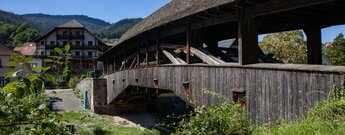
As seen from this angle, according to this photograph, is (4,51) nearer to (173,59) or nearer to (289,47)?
(289,47)

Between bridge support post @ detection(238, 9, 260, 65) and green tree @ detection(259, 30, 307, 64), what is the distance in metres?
19.0

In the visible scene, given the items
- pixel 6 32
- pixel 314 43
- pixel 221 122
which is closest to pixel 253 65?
pixel 221 122

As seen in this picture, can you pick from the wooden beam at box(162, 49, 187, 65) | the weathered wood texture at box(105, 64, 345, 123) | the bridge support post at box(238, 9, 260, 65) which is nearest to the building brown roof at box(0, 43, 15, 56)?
the wooden beam at box(162, 49, 187, 65)

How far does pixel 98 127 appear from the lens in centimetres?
1962

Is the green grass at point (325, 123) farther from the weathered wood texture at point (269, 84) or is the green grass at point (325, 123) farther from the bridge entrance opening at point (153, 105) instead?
the bridge entrance opening at point (153, 105)

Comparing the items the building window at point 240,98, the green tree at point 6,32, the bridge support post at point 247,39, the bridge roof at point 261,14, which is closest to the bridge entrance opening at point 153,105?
the bridge roof at point 261,14

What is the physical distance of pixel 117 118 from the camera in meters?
26.5

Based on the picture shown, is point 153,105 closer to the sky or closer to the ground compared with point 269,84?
closer to the ground

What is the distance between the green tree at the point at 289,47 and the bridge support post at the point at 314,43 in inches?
653

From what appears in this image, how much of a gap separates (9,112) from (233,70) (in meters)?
7.28

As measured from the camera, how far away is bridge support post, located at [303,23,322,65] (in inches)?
424

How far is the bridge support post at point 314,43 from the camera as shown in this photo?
35.4ft

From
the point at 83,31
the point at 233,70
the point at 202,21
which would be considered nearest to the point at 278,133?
the point at 233,70

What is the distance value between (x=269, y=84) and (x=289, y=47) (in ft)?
69.6
